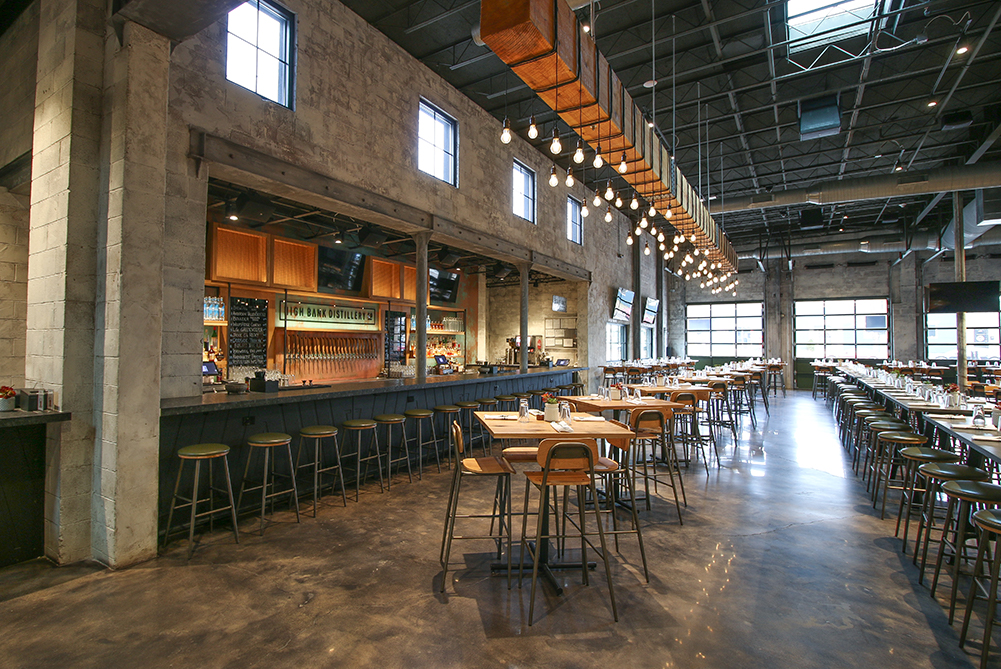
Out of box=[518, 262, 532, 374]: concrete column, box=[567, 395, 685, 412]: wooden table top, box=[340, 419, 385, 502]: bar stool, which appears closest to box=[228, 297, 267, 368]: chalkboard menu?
box=[340, 419, 385, 502]: bar stool

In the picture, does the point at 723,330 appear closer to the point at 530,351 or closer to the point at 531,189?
the point at 530,351

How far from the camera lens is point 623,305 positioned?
1406 centimetres

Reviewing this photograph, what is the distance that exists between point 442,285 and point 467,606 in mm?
8994

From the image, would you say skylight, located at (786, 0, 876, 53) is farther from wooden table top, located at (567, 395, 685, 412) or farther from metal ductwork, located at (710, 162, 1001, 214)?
wooden table top, located at (567, 395, 685, 412)

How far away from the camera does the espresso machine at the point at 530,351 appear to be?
1159cm

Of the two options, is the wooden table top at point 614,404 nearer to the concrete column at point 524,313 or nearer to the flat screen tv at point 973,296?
the concrete column at point 524,313

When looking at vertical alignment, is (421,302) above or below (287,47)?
below

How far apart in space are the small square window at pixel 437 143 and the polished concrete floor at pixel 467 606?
5.17 metres

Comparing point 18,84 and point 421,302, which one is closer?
point 18,84

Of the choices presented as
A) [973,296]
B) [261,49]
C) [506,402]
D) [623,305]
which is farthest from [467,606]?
[973,296]

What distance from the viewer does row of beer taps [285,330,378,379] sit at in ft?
26.4

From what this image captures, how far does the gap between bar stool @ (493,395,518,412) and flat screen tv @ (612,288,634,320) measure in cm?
616

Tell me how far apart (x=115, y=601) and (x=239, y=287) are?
5.16m

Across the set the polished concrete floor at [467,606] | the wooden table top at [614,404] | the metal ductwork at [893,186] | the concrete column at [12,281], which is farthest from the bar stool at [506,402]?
the metal ductwork at [893,186]
